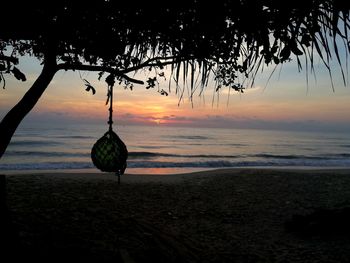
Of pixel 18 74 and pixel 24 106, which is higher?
pixel 18 74

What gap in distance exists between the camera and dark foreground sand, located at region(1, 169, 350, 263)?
381cm

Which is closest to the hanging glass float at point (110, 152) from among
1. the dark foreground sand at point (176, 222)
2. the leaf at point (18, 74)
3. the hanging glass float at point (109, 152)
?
the hanging glass float at point (109, 152)

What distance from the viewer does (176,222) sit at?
5375mm

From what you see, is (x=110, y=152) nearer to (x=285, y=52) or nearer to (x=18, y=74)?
(x=18, y=74)

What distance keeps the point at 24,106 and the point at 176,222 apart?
3107mm

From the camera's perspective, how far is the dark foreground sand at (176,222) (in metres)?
3.81

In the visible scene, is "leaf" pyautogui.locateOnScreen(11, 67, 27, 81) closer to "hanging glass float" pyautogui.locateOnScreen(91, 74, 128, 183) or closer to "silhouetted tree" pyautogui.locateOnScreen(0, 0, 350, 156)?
"silhouetted tree" pyautogui.locateOnScreen(0, 0, 350, 156)

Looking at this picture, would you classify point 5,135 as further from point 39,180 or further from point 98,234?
point 39,180

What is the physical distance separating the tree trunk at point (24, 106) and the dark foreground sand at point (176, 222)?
41.6 inches

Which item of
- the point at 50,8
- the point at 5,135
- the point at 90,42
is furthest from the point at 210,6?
the point at 5,135

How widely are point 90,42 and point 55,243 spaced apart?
2190mm

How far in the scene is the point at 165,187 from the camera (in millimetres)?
8250

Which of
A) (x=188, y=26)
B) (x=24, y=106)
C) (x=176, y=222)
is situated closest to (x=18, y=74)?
(x=24, y=106)

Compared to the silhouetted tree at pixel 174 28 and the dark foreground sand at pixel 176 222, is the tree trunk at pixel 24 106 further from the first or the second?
the dark foreground sand at pixel 176 222
